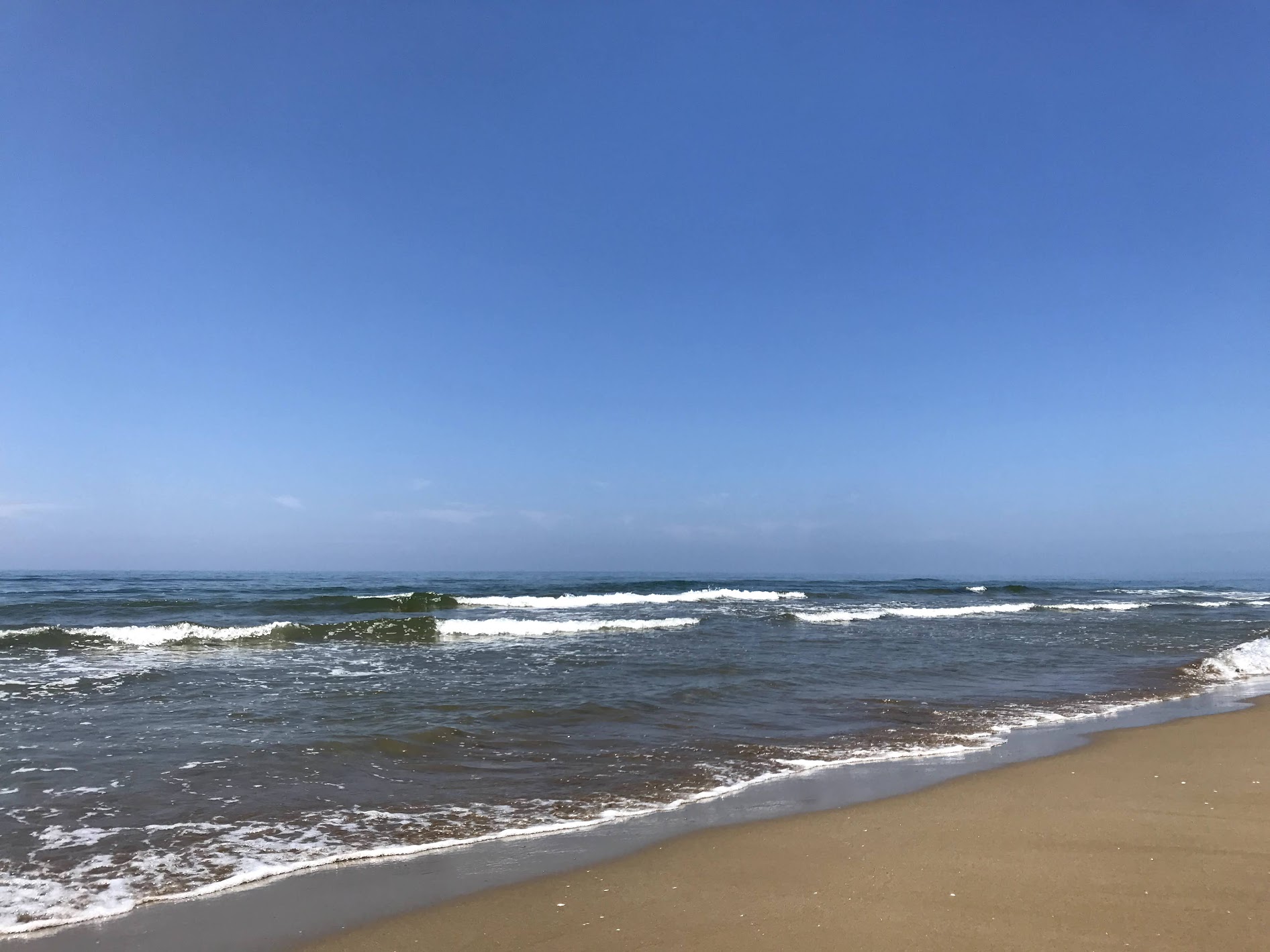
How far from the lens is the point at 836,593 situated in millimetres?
42406

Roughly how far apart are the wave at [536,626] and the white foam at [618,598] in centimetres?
712

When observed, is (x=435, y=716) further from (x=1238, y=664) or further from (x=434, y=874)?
(x=1238, y=664)

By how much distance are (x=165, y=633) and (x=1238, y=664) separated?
24106 millimetres

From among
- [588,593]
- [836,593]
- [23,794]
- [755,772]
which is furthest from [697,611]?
[23,794]

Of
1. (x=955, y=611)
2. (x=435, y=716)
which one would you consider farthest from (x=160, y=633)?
(x=955, y=611)

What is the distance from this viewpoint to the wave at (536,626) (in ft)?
66.4

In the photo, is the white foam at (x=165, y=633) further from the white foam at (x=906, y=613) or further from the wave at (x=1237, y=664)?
the wave at (x=1237, y=664)

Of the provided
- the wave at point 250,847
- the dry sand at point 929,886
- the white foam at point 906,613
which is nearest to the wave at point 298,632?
the white foam at point 906,613

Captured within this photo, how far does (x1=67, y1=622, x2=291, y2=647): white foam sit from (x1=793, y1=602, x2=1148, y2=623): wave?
56.3 ft

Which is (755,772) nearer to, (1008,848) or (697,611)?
(1008,848)

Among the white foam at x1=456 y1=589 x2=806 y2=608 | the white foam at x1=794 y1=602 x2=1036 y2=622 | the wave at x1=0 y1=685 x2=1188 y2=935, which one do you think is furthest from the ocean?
the white foam at x1=456 y1=589 x2=806 y2=608

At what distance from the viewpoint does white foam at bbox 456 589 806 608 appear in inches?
1217

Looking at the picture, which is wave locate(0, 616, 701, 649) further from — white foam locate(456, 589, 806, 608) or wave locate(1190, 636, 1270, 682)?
wave locate(1190, 636, 1270, 682)

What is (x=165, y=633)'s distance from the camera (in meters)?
18.8
